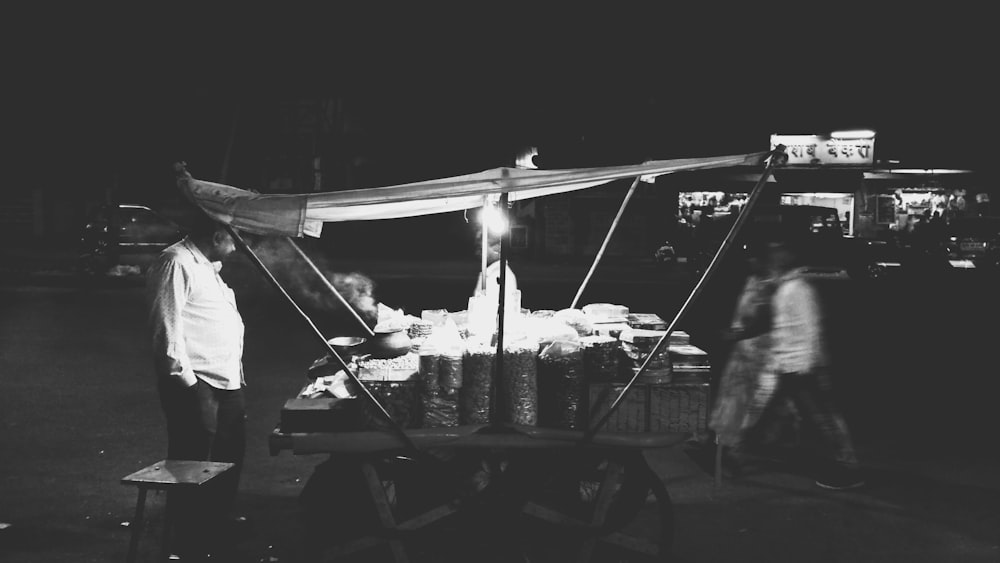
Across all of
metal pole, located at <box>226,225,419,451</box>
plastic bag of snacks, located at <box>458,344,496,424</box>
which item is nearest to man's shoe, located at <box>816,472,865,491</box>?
plastic bag of snacks, located at <box>458,344,496,424</box>

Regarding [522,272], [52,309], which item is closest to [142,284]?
[52,309]

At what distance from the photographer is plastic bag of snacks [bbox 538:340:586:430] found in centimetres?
430

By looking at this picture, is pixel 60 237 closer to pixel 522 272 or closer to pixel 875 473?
pixel 522 272

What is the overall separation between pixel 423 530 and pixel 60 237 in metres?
29.8

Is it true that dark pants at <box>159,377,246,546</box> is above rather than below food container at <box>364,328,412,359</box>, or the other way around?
below

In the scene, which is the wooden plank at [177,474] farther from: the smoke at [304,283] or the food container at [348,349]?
the smoke at [304,283]

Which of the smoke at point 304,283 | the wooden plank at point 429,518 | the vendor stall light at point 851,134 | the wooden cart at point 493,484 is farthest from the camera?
the vendor stall light at point 851,134

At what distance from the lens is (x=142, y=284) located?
17.2 metres

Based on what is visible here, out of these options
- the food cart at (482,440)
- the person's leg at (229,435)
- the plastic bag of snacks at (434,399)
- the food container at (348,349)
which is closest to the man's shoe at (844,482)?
the food cart at (482,440)

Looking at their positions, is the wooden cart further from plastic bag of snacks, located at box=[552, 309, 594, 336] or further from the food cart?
plastic bag of snacks, located at box=[552, 309, 594, 336]

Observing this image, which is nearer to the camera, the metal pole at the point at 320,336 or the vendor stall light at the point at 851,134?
the metal pole at the point at 320,336

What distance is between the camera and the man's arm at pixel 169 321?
13.4 feet

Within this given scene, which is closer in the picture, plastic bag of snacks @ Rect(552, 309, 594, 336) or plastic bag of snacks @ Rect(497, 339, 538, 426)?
plastic bag of snacks @ Rect(497, 339, 538, 426)

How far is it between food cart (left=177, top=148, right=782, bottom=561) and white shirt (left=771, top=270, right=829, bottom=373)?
4.73ft
